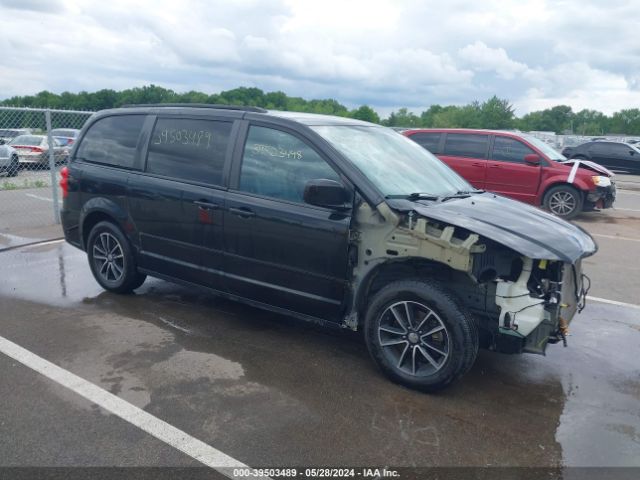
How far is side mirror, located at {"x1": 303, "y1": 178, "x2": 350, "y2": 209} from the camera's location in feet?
12.5

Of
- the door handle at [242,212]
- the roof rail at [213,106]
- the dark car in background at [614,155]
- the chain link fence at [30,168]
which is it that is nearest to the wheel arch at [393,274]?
the door handle at [242,212]

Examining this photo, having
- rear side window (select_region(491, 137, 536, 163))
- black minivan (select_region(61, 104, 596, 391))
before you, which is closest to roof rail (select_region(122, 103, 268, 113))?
black minivan (select_region(61, 104, 596, 391))

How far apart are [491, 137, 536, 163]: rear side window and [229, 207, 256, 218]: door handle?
26.8 ft

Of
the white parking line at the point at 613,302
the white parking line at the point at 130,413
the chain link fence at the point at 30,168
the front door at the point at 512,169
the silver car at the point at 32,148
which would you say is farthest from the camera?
the silver car at the point at 32,148

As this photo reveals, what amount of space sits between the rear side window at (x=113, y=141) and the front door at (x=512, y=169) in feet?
25.9

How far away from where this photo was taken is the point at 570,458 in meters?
3.14

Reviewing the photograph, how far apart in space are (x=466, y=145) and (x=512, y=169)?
1045 millimetres

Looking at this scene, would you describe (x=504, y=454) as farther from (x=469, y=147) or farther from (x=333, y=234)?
(x=469, y=147)

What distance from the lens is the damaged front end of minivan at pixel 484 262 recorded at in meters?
3.55

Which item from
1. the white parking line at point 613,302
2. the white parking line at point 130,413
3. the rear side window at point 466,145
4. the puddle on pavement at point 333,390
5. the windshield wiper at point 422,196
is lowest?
the white parking line at point 130,413

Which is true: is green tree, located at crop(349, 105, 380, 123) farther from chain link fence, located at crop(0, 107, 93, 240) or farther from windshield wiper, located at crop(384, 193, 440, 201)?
windshield wiper, located at crop(384, 193, 440, 201)

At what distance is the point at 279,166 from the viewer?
4.36 metres

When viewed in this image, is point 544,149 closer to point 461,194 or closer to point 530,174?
point 530,174

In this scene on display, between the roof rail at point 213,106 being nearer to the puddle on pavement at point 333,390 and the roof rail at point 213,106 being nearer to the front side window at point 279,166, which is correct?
Answer: the front side window at point 279,166
